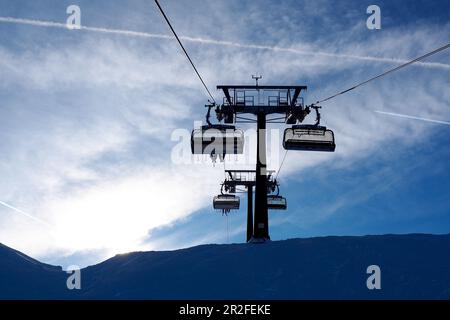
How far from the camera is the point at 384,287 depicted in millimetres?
17875

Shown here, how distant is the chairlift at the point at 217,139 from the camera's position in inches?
800

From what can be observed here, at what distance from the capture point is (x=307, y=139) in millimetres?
19594

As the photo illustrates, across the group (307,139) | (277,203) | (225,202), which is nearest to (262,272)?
(307,139)

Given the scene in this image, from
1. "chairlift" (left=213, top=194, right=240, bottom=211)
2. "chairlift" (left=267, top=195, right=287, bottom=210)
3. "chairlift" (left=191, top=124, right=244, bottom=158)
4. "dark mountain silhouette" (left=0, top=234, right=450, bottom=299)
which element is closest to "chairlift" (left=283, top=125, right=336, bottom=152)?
"chairlift" (left=191, top=124, right=244, bottom=158)

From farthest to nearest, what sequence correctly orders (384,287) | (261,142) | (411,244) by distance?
(261,142)
(411,244)
(384,287)

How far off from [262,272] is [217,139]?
5.74 metres

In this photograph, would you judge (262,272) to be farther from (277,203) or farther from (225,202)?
(277,203)

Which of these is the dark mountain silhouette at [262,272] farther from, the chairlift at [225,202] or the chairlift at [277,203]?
the chairlift at [277,203]

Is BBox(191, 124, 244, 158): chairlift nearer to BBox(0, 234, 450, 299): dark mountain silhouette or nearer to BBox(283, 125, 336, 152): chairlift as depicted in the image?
BBox(283, 125, 336, 152): chairlift

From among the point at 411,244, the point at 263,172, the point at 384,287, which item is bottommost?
the point at 384,287
